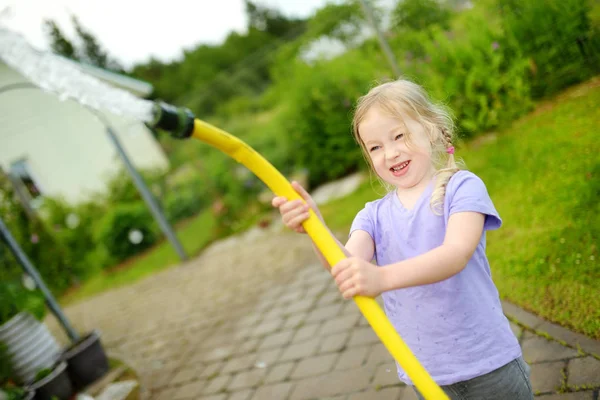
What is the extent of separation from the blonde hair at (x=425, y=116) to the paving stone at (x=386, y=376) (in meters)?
1.57

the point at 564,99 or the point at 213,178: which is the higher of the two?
the point at 213,178

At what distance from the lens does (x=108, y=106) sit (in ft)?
4.93

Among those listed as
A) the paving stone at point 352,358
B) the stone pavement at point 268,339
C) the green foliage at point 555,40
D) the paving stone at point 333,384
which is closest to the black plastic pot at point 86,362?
the stone pavement at point 268,339

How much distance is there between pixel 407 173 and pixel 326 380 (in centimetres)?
198

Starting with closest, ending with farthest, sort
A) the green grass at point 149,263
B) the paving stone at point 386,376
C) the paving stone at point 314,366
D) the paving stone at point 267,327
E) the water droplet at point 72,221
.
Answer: the paving stone at point 386,376, the paving stone at point 314,366, the paving stone at point 267,327, the green grass at point 149,263, the water droplet at point 72,221

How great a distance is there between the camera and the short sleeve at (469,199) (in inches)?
51.3

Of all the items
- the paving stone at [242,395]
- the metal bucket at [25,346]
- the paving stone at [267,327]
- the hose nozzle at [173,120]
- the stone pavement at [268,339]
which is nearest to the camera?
the hose nozzle at [173,120]

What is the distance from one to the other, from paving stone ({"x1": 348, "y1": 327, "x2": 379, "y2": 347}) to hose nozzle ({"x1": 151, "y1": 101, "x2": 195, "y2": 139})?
92.8 inches

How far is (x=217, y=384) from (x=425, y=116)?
2.95 meters

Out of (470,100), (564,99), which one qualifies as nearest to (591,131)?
(564,99)

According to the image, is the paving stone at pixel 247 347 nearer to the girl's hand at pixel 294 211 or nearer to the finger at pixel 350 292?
the girl's hand at pixel 294 211

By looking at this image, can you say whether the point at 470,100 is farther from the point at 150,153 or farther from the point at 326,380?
the point at 150,153

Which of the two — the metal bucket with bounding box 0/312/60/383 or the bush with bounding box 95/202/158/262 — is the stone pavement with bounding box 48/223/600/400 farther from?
the bush with bounding box 95/202/158/262

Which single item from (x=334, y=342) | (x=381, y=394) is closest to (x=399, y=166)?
(x=381, y=394)
